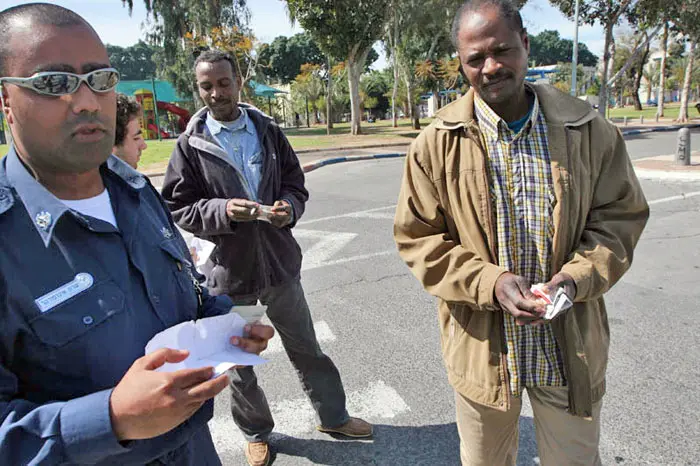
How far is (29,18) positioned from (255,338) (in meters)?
1.03

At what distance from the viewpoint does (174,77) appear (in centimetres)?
3506

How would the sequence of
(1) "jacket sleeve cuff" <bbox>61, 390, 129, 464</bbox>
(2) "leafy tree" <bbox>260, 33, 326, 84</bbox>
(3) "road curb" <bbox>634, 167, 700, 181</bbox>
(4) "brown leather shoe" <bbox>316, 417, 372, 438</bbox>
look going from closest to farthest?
(1) "jacket sleeve cuff" <bbox>61, 390, 129, 464</bbox> → (4) "brown leather shoe" <bbox>316, 417, 372, 438</bbox> → (3) "road curb" <bbox>634, 167, 700, 181</bbox> → (2) "leafy tree" <bbox>260, 33, 326, 84</bbox>

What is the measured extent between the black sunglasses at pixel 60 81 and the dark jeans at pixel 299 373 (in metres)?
1.66

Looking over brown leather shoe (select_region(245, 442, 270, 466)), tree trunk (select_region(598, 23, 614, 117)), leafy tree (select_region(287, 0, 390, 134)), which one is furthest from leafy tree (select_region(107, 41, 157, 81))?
brown leather shoe (select_region(245, 442, 270, 466))

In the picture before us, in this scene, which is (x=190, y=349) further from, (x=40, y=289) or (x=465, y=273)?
(x=465, y=273)

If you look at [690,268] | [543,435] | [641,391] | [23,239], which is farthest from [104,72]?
[690,268]

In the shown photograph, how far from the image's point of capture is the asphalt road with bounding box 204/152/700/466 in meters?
2.95

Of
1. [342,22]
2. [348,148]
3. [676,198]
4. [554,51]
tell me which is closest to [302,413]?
[676,198]

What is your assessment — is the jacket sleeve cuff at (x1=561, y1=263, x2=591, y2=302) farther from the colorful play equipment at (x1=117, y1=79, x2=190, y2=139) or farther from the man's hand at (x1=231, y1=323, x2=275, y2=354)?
the colorful play equipment at (x1=117, y1=79, x2=190, y2=139)

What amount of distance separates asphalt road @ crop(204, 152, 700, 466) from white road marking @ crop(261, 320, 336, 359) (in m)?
0.02

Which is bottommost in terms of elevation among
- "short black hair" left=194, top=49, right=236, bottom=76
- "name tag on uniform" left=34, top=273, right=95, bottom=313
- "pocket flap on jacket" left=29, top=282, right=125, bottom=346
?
"pocket flap on jacket" left=29, top=282, right=125, bottom=346

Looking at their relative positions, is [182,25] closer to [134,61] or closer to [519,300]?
[519,300]

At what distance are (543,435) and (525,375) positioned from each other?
30 centimetres

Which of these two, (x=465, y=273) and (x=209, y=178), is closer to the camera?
(x=465, y=273)
